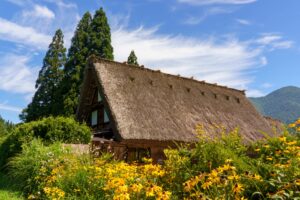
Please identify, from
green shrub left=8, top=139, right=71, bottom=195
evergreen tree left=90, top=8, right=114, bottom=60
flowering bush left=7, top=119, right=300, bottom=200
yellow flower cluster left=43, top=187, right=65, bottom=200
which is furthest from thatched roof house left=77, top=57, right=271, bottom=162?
yellow flower cluster left=43, top=187, right=65, bottom=200

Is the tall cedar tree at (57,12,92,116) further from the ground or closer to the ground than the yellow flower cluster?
further from the ground

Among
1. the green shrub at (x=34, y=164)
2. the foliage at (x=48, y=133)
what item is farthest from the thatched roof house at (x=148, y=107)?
the green shrub at (x=34, y=164)

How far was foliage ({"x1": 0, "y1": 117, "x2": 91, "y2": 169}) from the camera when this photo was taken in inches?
478

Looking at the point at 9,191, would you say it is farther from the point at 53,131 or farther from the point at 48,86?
the point at 48,86

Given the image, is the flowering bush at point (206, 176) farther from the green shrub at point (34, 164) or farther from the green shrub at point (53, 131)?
the green shrub at point (53, 131)

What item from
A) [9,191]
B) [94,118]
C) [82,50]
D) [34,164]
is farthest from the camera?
[82,50]

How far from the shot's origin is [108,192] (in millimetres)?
4609

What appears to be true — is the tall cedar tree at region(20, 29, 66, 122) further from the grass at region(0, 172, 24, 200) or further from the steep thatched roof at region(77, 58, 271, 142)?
the grass at region(0, 172, 24, 200)

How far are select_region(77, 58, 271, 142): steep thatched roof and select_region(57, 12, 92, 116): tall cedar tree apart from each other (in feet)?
17.9

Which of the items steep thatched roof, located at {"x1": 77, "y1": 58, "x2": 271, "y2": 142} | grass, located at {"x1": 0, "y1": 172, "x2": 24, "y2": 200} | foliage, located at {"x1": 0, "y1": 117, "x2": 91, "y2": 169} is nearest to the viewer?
grass, located at {"x1": 0, "y1": 172, "x2": 24, "y2": 200}

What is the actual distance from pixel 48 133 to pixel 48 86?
52.7ft

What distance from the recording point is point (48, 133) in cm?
1206

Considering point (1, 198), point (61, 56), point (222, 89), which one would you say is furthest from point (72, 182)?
point (61, 56)

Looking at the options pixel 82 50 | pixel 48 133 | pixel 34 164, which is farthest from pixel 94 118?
pixel 34 164
